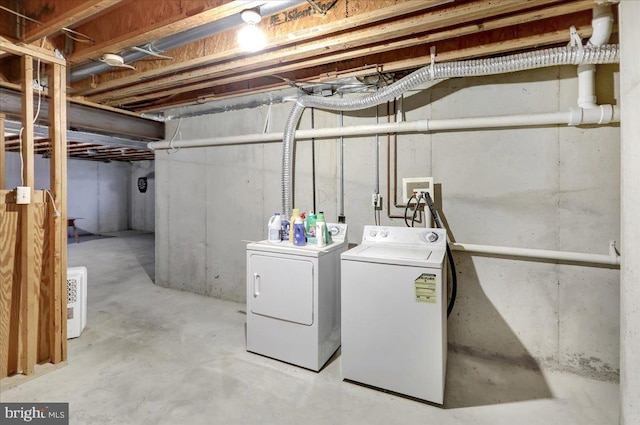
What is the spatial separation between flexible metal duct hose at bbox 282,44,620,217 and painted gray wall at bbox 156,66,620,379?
0.75 ft

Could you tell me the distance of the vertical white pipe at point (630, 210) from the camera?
4.64ft

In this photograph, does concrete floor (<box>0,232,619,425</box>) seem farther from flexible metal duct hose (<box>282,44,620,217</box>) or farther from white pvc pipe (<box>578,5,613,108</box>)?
white pvc pipe (<box>578,5,613,108</box>)

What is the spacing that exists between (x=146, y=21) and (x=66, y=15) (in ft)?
1.32

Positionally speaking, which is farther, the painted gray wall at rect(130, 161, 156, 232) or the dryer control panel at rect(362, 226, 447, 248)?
the painted gray wall at rect(130, 161, 156, 232)

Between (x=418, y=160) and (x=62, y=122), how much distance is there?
8.99ft

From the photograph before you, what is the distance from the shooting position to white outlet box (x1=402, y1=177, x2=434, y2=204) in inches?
101

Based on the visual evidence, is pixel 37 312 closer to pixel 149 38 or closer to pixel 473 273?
pixel 149 38

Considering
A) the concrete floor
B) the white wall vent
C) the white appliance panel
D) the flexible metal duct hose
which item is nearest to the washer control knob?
the white appliance panel

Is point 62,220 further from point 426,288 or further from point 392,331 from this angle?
point 426,288

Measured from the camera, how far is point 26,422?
1.78 meters

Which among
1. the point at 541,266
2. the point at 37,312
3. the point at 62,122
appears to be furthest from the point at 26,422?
the point at 541,266

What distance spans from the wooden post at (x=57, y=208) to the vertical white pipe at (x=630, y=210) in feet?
11.1

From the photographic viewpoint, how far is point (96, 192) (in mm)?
8961

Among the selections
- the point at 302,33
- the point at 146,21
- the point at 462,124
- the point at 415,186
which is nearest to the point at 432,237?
the point at 415,186
